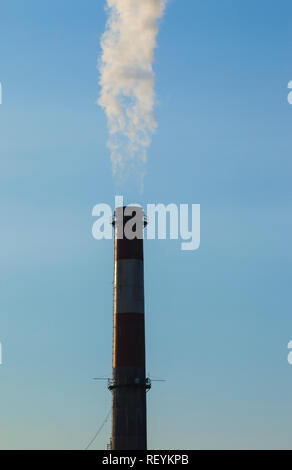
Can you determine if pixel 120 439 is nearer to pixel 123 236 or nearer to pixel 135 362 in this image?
pixel 135 362

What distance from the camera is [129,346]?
220 feet

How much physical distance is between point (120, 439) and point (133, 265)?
37.9 ft

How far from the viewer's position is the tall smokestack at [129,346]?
65812 millimetres

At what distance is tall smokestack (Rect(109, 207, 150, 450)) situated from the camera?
6581cm
